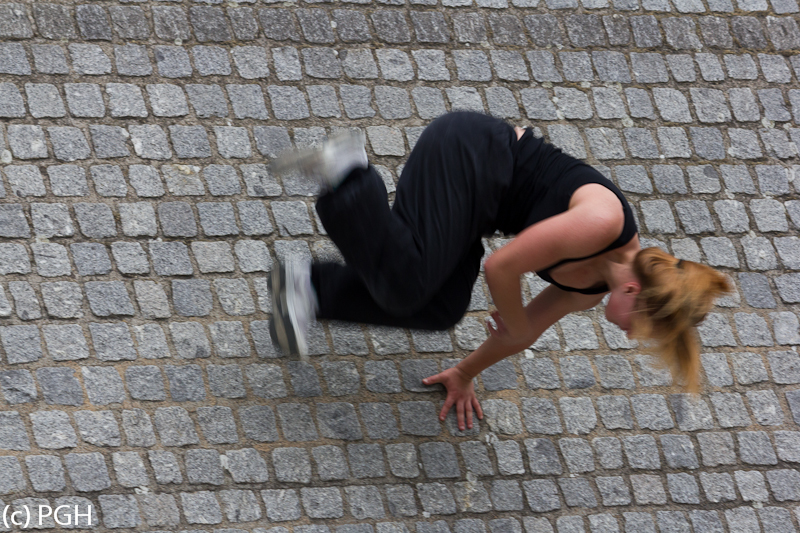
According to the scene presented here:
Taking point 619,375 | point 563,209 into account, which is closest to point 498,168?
point 563,209

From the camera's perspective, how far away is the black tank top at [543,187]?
9.77ft

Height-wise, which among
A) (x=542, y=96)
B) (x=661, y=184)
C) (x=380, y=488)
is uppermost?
(x=542, y=96)

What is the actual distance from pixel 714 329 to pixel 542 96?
1.74 metres

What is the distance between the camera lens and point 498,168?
9.98 feet

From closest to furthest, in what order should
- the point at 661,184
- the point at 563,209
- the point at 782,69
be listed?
the point at 563,209 < the point at 661,184 < the point at 782,69

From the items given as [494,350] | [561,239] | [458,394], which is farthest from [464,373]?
[561,239]

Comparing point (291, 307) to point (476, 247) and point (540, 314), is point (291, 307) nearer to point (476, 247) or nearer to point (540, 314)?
point (476, 247)

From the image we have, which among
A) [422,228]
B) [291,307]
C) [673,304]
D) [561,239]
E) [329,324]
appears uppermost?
[329,324]

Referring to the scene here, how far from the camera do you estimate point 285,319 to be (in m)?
3.10

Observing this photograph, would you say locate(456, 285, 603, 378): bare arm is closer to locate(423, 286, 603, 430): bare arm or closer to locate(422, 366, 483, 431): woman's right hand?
locate(423, 286, 603, 430): bare arm

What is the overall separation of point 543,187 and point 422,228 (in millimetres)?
541

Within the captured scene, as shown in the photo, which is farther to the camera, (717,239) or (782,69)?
(782,69)

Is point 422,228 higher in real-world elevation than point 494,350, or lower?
higher

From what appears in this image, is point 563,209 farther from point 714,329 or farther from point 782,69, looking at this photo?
point 782,69
